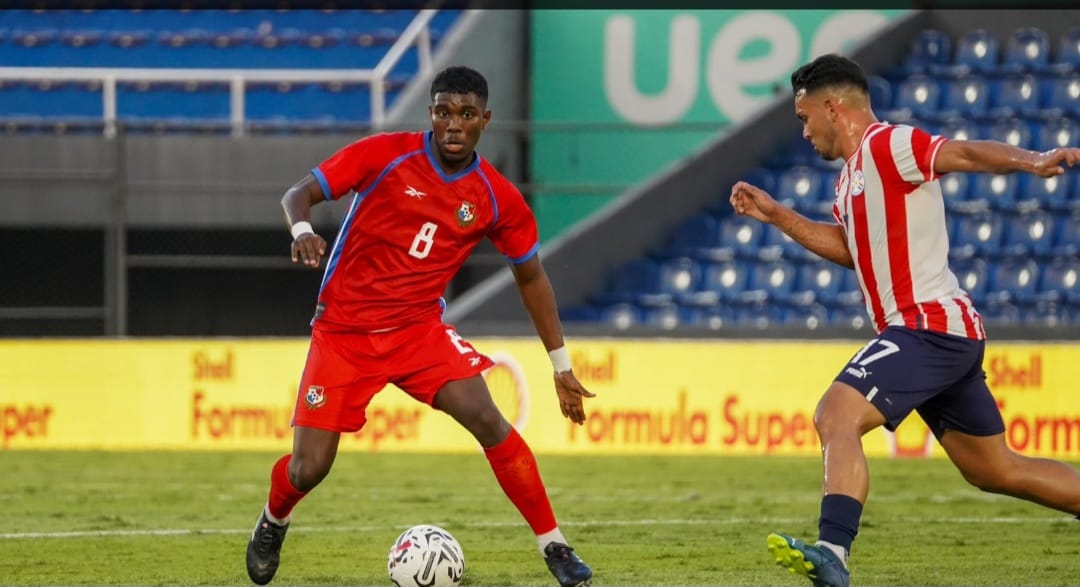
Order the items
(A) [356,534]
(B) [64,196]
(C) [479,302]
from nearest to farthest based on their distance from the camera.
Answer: (A) [356,534], (C) [479,302], (B) [64,196]

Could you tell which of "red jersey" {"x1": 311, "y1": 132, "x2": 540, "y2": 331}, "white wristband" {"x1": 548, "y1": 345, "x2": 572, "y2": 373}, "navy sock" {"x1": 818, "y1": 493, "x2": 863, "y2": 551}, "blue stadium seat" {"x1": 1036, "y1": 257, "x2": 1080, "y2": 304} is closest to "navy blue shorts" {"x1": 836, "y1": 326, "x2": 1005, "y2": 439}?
"navy sock" {"x1": 818, "y1": 493, "x2": 863, "y2": 551}

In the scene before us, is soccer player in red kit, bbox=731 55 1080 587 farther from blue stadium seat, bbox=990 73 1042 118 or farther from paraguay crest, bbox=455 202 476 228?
blue stadium seat, bbox=990 73 1042 118

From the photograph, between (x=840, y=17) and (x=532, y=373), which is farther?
(x=840, y=17)

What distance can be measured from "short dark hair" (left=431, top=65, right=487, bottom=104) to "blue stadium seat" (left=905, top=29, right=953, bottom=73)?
1329cm

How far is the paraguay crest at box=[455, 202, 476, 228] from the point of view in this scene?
7527mm

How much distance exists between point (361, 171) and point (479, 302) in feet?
32.8

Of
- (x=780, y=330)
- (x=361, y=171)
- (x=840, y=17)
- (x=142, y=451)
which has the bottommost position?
(x=142, y=451)

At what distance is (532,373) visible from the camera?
15.7m

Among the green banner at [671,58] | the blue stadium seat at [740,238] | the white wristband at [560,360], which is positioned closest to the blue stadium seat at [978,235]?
the blue stadium seat at [740,238]

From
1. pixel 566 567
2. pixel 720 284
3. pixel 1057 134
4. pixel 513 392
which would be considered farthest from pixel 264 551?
pixel 1057 134

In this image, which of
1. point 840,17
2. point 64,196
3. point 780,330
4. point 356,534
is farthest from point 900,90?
point 356,534

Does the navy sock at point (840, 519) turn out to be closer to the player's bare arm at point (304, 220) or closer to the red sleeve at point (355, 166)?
the player's bare arm at point (304, 220)

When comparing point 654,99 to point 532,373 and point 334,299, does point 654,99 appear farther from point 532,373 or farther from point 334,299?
point 334,299

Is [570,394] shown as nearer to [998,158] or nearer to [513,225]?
[513,225]
